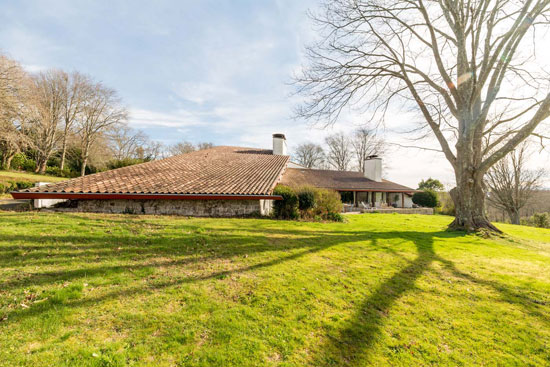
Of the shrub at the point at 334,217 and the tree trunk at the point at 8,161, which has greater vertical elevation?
the tree trunk at the point at 8,161

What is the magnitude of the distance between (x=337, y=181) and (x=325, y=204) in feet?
44.0

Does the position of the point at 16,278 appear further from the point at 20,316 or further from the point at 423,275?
the point at 423,275

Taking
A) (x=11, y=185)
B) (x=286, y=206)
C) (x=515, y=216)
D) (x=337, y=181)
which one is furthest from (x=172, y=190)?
(x=515, y=216)

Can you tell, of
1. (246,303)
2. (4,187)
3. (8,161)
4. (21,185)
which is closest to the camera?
(246,303)

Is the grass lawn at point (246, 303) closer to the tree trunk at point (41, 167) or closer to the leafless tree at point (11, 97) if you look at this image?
the leafless tree at point (11, 97)

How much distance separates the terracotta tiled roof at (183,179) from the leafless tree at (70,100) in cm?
2353

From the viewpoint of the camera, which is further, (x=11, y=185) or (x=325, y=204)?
(x=11, y=185)

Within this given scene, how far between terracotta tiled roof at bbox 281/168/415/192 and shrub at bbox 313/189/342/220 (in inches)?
369

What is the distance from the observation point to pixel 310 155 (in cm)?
4800

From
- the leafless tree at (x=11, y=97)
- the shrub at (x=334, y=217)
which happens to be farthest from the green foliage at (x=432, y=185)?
the leafless tree at (x=11, y=97)

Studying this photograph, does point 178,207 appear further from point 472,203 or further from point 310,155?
point 310,155

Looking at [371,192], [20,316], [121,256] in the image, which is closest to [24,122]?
[121,256]

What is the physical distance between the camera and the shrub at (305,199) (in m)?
Answer: 11.7

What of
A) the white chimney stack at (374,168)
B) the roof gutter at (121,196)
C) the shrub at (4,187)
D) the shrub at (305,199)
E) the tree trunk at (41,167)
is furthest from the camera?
Answer: the white chimney stack at (374,168)
